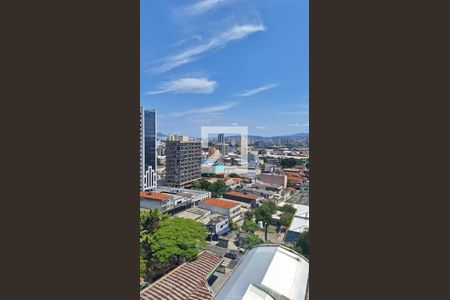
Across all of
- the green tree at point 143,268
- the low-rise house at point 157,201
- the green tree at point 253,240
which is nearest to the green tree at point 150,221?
the low-rise house at point 157,201

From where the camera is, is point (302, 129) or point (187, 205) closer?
point (302, 129)

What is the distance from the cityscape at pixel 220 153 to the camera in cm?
339

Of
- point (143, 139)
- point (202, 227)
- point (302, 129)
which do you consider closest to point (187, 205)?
Answer: point (202, 227)

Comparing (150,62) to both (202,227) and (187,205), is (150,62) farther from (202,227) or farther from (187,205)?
(202,227)

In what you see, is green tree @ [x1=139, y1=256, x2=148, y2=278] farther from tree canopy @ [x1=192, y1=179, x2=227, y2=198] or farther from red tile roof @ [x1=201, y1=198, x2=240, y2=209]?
tree canopy @ [x1=192, y1=179, x2=227, y2=198]

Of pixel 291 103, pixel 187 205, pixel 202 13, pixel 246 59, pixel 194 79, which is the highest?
pixel 202 13

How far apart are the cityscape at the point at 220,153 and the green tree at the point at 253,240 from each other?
20 mm

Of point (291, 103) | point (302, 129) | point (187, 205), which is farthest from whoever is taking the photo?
point (187, 205)

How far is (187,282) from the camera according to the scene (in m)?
3.55

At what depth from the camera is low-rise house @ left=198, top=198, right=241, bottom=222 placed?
441 centimetres

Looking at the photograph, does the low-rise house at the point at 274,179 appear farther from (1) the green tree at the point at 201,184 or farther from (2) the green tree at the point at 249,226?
(1) the green tree at the point at 201,184

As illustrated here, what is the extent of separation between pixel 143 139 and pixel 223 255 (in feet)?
8.03

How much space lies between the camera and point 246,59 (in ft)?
12.0

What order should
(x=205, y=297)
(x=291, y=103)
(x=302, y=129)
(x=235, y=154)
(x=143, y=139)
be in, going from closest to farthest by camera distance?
(x=205, y=297)
(x=302, y=129)
(x=291, y=103)
(x=235, y=154)
(x=143, y=139)
